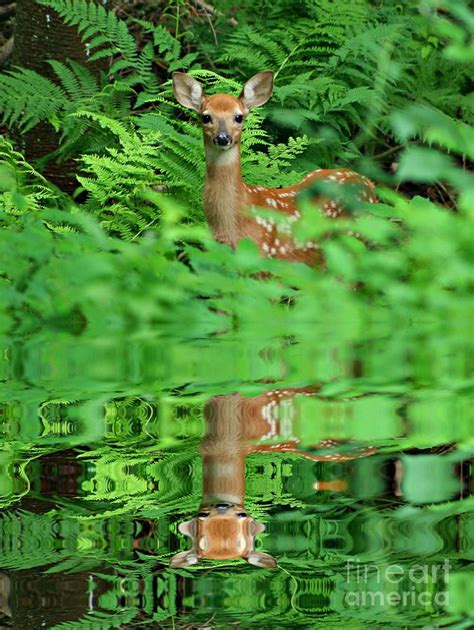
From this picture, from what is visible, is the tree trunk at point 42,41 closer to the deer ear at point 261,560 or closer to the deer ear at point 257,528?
the deer ear at point 257,528

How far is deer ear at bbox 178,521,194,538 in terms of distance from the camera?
1407 millimetres

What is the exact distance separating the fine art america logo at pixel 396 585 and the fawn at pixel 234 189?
4.34m

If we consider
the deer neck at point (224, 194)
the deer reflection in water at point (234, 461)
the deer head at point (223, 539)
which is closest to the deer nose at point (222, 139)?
the deer neck at point (224, 194)

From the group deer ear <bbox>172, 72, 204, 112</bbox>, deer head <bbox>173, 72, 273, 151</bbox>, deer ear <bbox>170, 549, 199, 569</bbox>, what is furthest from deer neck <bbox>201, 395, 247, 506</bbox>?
deer ear <bbox>172, 72, 204, 112</bbox>

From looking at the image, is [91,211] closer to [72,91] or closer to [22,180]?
[22,180]

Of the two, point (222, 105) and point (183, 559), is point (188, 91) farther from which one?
point (183, 559)

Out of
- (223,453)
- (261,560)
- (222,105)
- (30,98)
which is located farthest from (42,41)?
(261,560)

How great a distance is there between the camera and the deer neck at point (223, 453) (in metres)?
1.58

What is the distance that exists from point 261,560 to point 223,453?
0.50 metres

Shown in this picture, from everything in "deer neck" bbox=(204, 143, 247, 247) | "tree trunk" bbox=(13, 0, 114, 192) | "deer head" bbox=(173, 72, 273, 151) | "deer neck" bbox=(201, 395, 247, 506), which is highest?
"tree trunk" bbox=(13, 0, 114, 192)

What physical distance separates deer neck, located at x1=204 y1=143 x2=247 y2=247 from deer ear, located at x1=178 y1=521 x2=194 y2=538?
4185 mm

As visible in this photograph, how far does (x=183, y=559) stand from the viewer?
1.33 metres

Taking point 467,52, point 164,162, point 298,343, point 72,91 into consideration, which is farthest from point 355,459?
point 72,91

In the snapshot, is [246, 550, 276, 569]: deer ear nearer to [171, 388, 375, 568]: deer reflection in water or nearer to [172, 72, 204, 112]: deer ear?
[171, 388, 375, 568]: deer reflection in water
